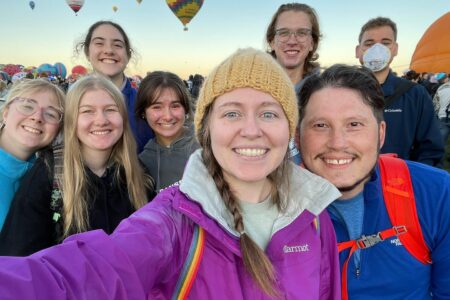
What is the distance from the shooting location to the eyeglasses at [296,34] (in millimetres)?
3420

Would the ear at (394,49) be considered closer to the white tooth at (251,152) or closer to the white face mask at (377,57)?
the white face mask at (377,57)

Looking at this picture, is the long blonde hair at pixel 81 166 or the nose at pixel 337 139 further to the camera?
the long blonde hair at pixel 81 166

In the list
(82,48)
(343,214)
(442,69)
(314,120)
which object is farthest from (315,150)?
(442,69)

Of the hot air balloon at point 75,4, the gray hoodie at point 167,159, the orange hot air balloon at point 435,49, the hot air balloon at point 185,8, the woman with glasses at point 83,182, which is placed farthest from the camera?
the orange hot air balloon at point 435,49

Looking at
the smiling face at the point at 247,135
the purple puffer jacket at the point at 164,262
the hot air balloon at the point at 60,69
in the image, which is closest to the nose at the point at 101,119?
the smiling face at the point at 247,135

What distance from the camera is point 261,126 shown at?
1.50 metres

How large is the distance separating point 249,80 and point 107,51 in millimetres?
3072

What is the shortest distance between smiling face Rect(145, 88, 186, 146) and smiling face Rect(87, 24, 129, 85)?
3.83 feet

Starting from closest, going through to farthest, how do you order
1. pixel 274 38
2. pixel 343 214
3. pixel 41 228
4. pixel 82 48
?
→ 1. pixel 343 214
2. pixel 41 228
3. pixel 274 38
4. pixel 82 48

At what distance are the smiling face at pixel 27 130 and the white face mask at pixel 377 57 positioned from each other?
3037 millimetres

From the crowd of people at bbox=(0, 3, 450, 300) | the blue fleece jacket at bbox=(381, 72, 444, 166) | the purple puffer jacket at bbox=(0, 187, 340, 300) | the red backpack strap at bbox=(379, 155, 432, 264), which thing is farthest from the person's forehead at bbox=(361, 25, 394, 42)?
the purple puffer jacket at bbox=(0, 187, 340, 300)

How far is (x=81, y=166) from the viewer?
2377 mm

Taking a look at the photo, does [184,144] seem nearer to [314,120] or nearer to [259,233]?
[314,120]

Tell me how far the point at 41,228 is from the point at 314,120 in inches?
68.9
